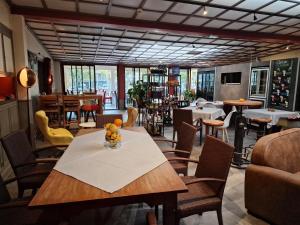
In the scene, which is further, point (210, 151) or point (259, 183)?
point (259, 183)

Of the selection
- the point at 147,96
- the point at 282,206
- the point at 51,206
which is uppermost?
the point at 147,96

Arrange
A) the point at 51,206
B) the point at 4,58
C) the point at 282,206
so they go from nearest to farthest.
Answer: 1. the point at 51,206
2. the point at 282,206
3. the point at 4,58

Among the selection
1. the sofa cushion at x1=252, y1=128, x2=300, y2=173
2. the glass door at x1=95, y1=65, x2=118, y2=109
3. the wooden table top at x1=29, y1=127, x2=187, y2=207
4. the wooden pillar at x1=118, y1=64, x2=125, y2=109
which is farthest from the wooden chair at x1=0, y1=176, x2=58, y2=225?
the glass door at x1=95, y1=65, x2=118, y2=109

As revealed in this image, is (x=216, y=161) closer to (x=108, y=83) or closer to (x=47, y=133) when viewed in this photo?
(x=47, y=133)

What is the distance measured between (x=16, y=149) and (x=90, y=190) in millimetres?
1208

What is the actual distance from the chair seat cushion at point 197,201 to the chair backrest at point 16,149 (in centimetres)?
154

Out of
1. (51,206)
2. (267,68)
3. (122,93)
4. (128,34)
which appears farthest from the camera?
(122,93)

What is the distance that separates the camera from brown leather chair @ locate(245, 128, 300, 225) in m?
1.76

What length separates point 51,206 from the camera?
3.56ft

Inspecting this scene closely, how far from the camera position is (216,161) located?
1.73 metres

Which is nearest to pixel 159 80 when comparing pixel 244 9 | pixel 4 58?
pixel 244 9

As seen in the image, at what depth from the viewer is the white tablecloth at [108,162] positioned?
134 cm

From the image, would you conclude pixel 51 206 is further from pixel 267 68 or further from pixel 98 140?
pixel 267 68

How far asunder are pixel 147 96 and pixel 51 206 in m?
4.90
